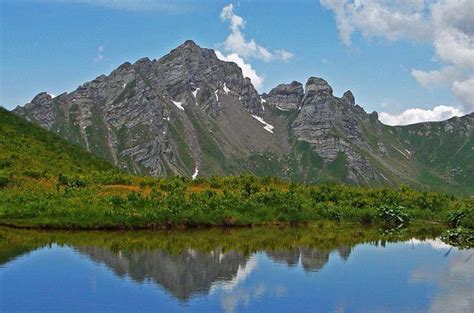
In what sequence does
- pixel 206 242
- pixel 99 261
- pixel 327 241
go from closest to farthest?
pixel 99 261 < pixel 206 242 < pixel 327 241

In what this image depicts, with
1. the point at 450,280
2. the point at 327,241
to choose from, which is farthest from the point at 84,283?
the point at 327,241

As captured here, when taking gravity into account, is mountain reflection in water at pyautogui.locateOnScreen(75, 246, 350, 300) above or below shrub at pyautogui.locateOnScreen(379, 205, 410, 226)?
below

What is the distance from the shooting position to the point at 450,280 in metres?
30.4

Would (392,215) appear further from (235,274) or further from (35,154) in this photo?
(35,154)

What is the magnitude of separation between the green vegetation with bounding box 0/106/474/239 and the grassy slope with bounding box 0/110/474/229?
8 cm

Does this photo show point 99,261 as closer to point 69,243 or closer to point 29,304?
point 69,243

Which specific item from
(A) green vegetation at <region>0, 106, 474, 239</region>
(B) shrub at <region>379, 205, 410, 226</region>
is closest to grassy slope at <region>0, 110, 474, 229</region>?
(A) green vegetation at <region>0, 106, 474, 239</region>

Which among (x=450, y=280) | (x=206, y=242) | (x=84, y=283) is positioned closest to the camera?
(x=84, y=283)

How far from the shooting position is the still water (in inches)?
955

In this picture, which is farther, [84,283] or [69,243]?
[69,243]

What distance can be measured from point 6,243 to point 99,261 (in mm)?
8123

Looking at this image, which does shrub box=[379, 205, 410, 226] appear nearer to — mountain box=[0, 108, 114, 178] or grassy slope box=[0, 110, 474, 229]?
grassy slope box=[0, 110, 474, 229]

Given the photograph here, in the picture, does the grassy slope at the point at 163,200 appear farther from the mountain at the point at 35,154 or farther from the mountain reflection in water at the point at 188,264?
the mountain reflection in water at the point at 188,264

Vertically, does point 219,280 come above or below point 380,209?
below
